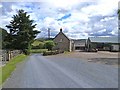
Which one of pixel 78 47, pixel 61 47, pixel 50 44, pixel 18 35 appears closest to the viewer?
pixel 18 35

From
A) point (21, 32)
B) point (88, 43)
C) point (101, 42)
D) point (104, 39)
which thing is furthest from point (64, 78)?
point (104, 39)

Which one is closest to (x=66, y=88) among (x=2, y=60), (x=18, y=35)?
(x=2, y=60)

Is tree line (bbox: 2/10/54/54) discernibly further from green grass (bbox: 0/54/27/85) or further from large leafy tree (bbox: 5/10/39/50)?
green grass (bbox: 0/54/27/85)

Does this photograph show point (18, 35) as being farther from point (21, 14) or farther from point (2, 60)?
point (2, 60)

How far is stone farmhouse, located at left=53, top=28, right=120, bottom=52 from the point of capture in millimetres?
97938

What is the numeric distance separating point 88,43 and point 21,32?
4948cm

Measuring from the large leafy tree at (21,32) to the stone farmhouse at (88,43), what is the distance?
20684mm

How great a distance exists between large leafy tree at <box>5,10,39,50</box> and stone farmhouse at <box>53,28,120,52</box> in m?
20.7

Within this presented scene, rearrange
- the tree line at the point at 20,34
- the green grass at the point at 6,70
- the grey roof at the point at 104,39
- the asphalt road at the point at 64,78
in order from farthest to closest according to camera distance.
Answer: the grey roof at the point at 104,39 < the tree line at the point at 20,34 < the green grass at the point at 6,70 < the asphalt road at the point at 64,78

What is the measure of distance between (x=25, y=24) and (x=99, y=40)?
4872 centimetres

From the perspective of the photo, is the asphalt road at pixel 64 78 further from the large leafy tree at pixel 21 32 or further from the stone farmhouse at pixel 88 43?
the stone farmhouse at pixel 88 43

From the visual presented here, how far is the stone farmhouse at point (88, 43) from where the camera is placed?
9794 cm

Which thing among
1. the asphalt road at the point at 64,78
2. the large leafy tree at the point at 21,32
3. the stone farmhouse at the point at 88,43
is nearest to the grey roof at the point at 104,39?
the stone farmhouse at the point at 88,43

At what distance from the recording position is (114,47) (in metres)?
99.1
